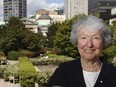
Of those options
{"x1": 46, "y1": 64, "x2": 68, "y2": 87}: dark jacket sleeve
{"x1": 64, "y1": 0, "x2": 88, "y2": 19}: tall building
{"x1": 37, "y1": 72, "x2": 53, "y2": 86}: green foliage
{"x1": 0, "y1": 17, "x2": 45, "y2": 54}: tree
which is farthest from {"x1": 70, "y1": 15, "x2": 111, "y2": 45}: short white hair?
{"x1": 64, "y1": 0, "x2": 88, "y2": 19}: tall building

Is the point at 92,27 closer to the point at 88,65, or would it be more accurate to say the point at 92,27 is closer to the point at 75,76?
the point at 88,65

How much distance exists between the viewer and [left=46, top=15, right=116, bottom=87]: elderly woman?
2.62 meters

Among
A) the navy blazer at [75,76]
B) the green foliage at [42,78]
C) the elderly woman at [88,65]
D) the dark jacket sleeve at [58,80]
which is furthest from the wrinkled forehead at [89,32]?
the green foliage at [42,78]

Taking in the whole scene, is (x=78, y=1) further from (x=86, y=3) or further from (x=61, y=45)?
(x=61, y=45)

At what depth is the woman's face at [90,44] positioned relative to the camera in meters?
2.69

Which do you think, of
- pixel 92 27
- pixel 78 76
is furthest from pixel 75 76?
pixel 92 27

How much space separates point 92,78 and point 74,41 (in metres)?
0.35

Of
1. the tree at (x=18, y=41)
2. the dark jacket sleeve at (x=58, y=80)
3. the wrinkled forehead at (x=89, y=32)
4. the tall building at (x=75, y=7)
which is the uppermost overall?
the tall building at (x=75, y=7)

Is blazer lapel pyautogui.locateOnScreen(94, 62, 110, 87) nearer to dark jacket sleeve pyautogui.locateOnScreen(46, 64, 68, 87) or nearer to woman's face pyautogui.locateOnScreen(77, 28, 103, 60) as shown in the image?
woman's face pyautogui.locateOnScreen(77, 28, 103, 60)

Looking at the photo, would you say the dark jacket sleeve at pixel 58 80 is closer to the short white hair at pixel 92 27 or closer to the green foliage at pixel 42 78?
the short white hair at pixel 92 27

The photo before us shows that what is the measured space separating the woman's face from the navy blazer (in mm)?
111

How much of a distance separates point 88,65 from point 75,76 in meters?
0.14

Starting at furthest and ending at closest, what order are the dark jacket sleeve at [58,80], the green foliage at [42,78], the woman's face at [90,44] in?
the green foliage at [42,78] → the woman's face at [90,44] → the dark jacket sleeve at [58,80]

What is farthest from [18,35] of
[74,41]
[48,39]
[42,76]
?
[74,41]
